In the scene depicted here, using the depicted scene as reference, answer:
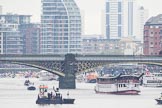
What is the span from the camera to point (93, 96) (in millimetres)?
198000

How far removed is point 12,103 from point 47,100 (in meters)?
5.63

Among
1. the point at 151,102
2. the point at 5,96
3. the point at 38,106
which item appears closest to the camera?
the point at 38,106

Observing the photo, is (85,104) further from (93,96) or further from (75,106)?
(93,96)

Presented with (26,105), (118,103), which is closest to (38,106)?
(26,105)

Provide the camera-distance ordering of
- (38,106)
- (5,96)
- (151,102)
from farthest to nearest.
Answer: (5,96), (151,102), (38,106)

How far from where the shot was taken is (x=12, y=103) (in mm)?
177500

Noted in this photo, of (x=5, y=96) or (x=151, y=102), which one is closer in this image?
(x=151, y=102)

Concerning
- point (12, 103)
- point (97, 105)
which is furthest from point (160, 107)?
point (12, 103)

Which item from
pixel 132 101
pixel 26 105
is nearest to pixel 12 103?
pixel 26 105

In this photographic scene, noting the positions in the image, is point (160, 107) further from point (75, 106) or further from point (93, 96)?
point (93, 96)

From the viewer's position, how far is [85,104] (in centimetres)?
17612

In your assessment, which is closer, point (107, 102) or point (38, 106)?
point (38, 106)

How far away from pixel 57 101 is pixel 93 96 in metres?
24.7

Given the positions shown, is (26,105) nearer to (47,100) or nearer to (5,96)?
(47,100)
